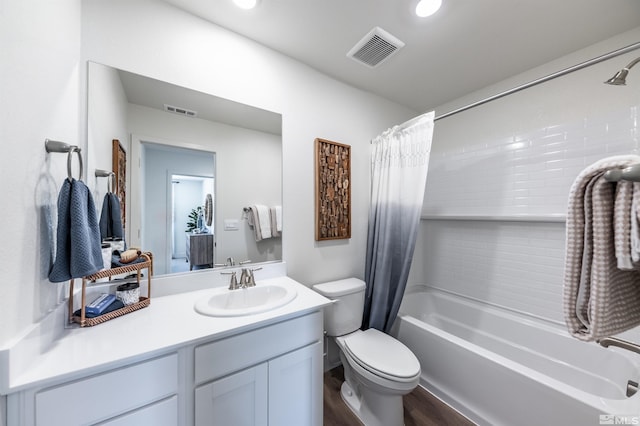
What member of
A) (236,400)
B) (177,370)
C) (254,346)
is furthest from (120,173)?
(236,400)

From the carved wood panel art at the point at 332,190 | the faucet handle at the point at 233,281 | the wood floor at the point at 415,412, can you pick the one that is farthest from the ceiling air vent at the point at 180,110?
the wood floor at the point at 415,412

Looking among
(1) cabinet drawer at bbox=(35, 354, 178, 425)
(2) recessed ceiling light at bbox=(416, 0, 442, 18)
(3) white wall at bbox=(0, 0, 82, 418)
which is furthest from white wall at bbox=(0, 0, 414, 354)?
(2) recessed ceiling light at bbox=(416, 0, 442, 18)

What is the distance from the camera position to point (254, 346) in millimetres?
953

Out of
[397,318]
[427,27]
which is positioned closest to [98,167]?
[427,27]

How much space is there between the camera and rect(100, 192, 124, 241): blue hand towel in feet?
3.49

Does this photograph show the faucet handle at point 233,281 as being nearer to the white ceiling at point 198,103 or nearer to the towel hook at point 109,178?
the towel hook at point 109,178

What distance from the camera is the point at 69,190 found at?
0.78 m

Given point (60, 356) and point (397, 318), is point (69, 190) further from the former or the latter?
point (397, 318)

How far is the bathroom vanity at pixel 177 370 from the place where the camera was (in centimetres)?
64

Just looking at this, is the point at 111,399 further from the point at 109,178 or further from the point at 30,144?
the point at 109,178

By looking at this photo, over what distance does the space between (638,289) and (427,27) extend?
159cm

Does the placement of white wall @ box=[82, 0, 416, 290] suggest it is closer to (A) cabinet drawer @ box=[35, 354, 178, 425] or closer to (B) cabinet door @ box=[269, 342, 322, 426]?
(B) cabinet door @ box=[269, 342, 322, 426]

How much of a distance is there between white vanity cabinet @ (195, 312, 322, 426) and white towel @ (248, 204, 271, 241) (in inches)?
25.9

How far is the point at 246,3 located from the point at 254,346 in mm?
1738
